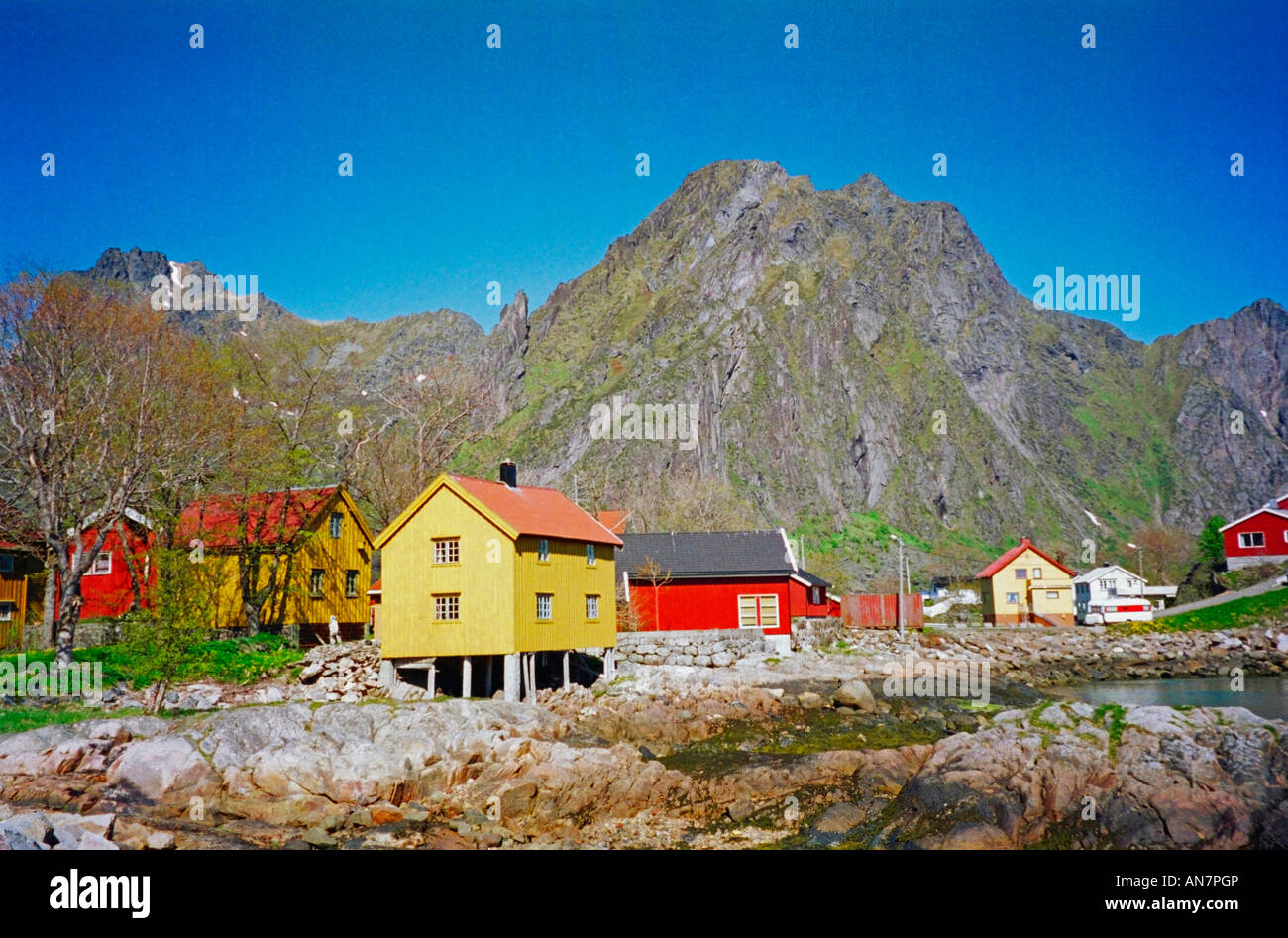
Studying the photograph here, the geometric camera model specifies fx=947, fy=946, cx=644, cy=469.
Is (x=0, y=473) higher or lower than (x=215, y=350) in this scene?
lower

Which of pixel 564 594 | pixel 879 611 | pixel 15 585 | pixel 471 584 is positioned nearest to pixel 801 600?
pixel 879 611

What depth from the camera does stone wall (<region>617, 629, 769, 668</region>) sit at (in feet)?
139

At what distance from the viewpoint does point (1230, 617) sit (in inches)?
2500

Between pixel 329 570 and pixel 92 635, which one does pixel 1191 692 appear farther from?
pixel 92 635

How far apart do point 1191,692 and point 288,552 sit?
1575 inches

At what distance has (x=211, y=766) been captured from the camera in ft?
72.3

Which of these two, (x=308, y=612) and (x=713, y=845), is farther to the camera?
(x=308, y=612)

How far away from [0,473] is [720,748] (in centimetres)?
2789

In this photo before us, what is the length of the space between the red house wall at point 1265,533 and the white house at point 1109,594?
749 centimetres

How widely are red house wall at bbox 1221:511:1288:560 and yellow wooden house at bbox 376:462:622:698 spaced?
65.4 m
